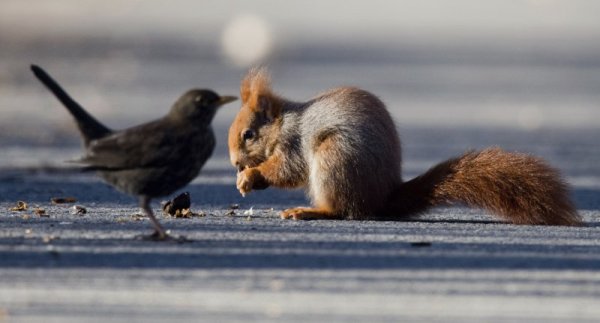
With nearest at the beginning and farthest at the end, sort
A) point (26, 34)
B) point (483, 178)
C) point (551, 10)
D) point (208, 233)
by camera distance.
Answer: point (208, 233), point (483, 178), point (26, 34), point (551, 10)

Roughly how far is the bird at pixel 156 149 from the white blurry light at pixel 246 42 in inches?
885

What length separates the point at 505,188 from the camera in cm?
938

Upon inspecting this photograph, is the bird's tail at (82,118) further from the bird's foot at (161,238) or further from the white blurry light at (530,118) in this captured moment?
the white blurry light at (530,118)

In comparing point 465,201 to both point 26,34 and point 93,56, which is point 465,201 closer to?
point 93,56

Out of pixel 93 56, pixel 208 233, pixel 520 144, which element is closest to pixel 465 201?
pixel 208 233

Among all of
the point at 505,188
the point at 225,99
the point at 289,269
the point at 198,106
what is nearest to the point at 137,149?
the point at 198,106

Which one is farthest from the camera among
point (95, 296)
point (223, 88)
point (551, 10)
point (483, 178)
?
point (551, 10)

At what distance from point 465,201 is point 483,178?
18 centimetres

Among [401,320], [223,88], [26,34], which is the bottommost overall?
[401,320]

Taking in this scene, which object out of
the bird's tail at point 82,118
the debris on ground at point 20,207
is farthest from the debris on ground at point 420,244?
the debris on ground at point 20,207

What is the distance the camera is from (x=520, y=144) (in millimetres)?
16094

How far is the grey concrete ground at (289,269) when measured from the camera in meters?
6.63

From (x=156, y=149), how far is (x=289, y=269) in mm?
956

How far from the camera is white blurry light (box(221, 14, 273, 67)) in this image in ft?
112
